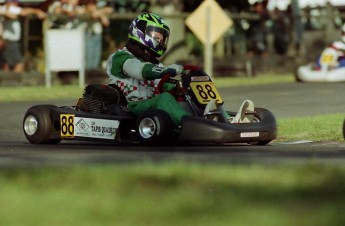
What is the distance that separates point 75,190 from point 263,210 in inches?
49.6

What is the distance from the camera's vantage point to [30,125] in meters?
11.9

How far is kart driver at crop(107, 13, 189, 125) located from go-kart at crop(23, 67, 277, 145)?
0.36ft

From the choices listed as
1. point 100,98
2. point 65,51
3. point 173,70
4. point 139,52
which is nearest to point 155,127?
point 173,70

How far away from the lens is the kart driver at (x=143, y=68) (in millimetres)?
11219

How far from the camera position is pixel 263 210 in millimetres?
6648

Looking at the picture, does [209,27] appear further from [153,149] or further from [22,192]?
[22,192]

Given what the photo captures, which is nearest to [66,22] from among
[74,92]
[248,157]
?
[74,92]

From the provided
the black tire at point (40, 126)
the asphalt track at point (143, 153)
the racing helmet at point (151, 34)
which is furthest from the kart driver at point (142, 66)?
the black tire at point (40, 126)

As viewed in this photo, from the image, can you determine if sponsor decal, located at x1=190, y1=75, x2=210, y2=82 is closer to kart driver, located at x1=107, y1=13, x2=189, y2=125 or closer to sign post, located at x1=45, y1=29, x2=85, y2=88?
kart driver, located at x1=107, y1=13, x2=189, y2=125

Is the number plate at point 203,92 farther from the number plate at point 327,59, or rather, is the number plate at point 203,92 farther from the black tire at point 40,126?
the number plate at point 327,59

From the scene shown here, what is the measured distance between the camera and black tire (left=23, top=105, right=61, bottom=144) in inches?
461

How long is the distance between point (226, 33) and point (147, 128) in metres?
17.1

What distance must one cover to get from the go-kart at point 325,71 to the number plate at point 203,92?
13290 millimetres

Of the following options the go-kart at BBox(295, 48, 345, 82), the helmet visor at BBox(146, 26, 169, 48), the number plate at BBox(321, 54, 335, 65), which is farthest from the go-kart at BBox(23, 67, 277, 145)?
the number plate at BBox(321, 54, 335, 65)
